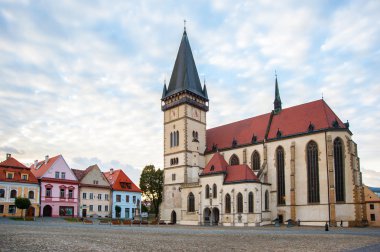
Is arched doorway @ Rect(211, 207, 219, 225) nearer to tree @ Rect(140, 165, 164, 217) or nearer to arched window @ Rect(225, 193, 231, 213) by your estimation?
arched window @ Rect(225, 193, 231, 213)

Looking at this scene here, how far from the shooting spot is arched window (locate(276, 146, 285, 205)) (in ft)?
163

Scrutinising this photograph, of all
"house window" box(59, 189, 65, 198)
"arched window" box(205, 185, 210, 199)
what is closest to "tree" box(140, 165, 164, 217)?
"house window" box(59, 189, 65, 198)

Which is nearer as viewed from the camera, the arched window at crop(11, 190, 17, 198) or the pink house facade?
the arched window at crop(11, 190, 17, 198)

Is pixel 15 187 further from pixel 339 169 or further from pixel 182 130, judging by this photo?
pixel 339 169

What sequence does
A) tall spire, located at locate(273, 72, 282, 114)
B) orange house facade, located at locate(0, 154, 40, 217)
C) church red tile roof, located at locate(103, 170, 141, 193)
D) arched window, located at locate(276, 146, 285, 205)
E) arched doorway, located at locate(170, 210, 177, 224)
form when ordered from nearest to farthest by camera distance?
arched window, located at locate(276, 146, 285, 205) < orange house facade, located at locate(0, 154, 40, 217) < tall spire, located at locate(273, 72, 282, 114) < arched doorway, located at locate(170, 210, 177, 224) < church red tile roof, located at locate(103, 170, 141, 193)

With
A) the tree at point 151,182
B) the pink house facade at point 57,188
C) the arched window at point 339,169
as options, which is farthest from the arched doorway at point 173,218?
the arched window at point 339,169

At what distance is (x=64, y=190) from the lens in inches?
2341

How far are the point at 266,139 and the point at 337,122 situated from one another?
10057 mm

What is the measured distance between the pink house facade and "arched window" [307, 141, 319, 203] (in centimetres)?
3654

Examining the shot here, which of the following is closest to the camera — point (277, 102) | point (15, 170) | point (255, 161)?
point (255, 161)

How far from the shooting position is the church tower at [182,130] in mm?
58156

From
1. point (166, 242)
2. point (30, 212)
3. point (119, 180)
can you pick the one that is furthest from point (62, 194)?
point (166, 242)

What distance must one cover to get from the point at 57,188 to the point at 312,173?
1507 inches

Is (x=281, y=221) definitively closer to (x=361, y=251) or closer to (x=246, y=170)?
(x=246, y=170)
